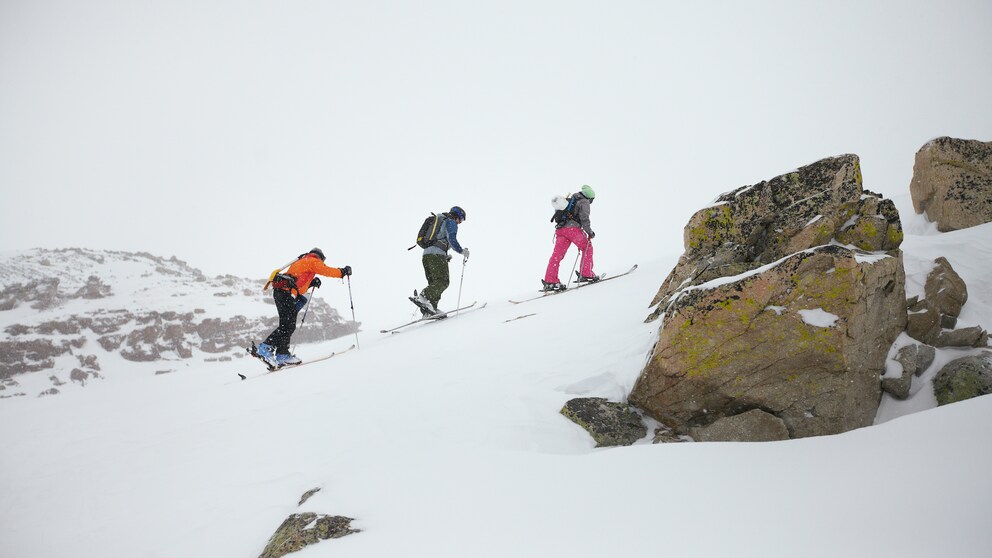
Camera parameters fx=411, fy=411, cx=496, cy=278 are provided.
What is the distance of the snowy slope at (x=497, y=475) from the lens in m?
2.35

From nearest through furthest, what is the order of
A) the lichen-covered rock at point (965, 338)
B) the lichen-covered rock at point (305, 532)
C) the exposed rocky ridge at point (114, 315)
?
the lichen-covered rock at point (305, 532) → the lichen-covered rock at point (965, 338) → the exposed rocky ridge at point (114, 315)

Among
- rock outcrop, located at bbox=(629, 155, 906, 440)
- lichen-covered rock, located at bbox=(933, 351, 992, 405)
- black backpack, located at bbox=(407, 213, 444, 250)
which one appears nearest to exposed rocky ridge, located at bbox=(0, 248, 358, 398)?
black backpack, located at bbox=(407, 213, 444, 250)

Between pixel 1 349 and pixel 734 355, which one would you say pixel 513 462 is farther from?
pixel 1 349

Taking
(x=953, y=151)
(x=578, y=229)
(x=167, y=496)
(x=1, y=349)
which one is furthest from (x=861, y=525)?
(x=1, y=349)

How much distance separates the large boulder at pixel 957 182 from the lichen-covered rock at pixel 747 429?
18.1 ft

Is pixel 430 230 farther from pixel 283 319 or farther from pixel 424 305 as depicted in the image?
pixel 283 319

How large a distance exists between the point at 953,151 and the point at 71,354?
3385cm

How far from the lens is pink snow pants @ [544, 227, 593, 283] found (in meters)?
12.8

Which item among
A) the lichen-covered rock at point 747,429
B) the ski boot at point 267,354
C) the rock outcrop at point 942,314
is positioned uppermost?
the ski boot at point 267,354

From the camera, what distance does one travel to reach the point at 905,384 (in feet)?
12.9

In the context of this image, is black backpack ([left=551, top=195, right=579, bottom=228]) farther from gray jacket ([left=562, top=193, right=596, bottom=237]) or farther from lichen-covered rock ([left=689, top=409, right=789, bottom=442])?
lichen-covered rock ([left=689, top=409, right=789, bottom=442])

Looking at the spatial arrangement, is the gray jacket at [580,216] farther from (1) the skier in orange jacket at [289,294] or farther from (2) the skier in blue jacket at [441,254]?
(1) the skier in orange jacket at [289,294]

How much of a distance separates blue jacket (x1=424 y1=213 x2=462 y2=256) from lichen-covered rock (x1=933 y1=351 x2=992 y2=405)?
10.0m

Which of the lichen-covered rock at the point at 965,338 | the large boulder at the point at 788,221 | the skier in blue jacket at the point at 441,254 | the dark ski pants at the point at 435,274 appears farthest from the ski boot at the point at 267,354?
the lichen-covered rock at the point at 965,338
